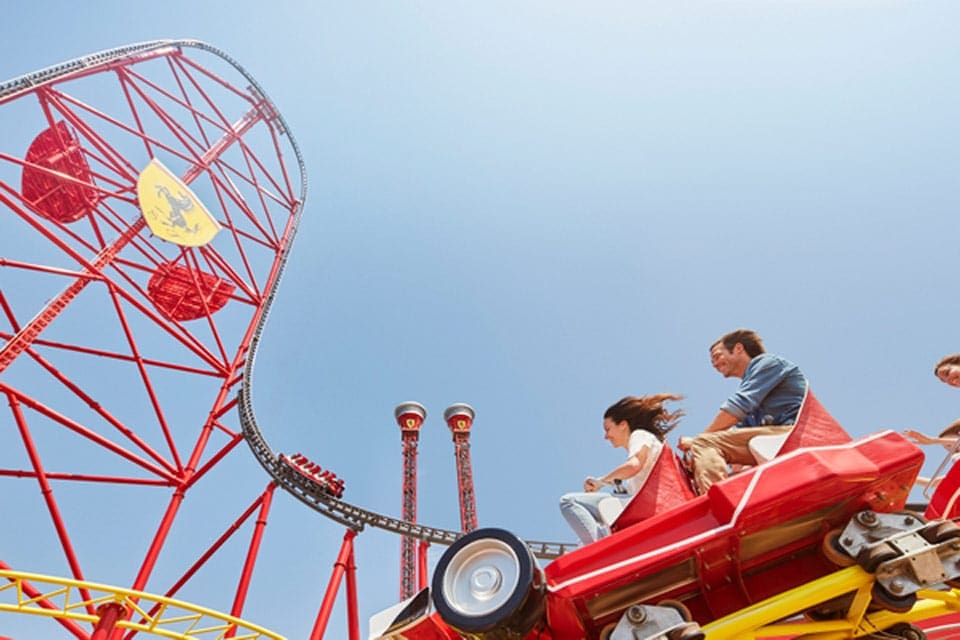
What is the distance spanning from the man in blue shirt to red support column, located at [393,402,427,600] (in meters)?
15.0

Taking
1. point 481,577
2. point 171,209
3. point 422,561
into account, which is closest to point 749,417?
point 481,577

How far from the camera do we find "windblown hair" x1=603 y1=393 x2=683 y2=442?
3.76 metres

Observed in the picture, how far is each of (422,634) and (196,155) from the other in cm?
1266

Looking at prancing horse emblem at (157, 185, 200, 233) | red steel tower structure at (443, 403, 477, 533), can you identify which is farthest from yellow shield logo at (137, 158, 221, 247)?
red steel tower structure at (443, 403, 477, 533)

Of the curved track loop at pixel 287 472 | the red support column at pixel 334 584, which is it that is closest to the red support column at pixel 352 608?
the red support column at pixel 334 584

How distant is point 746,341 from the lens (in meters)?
3.84

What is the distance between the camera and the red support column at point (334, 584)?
10.9m

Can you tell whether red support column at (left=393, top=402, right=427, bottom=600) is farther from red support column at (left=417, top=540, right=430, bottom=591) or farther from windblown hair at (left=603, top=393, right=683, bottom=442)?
windblown hair at (left=603, top=393, right=683, bottom=442)

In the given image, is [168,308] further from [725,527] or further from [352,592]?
[725,527]

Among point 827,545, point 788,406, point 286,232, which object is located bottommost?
point 827,545

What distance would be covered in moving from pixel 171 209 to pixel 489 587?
9.32 meters

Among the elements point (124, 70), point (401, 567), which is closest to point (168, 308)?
point (124, 70)

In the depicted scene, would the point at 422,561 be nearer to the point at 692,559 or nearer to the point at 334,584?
the point at 334,584

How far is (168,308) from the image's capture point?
13.9 metres
